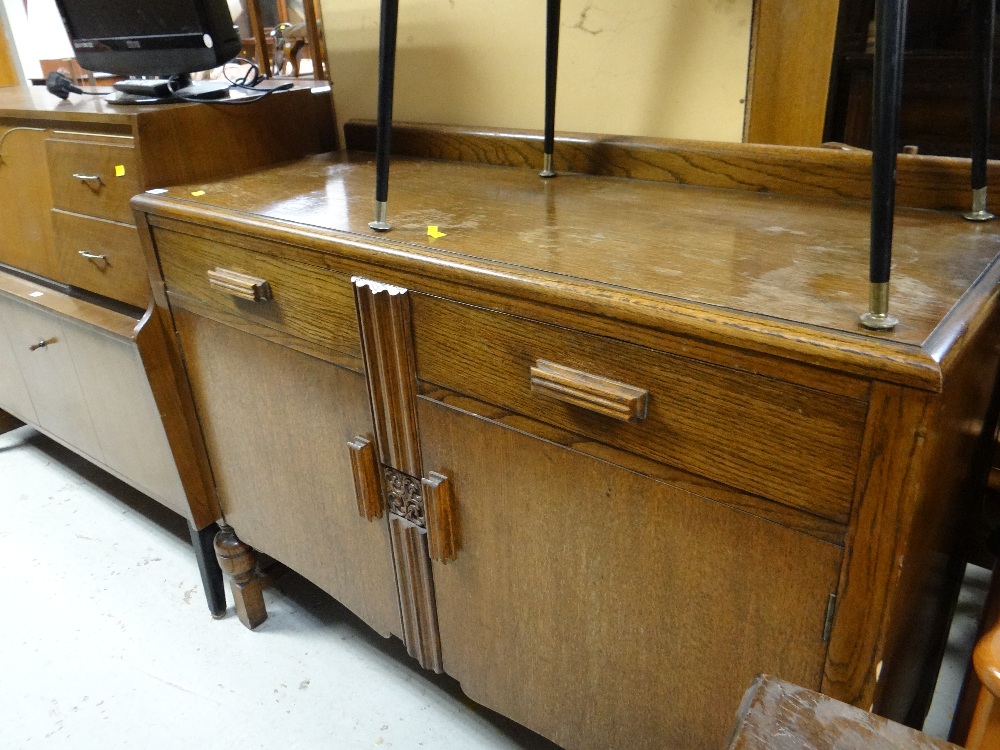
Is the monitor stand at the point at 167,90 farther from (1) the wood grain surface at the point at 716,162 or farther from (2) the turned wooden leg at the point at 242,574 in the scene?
(2) the turned wooden leg at the point at 242,574

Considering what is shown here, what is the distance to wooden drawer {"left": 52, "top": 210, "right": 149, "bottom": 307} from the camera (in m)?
1.24

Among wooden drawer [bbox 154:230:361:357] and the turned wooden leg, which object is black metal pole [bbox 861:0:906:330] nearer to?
wooden drawer [bbox 154:230:361:357]

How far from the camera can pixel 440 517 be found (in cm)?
89

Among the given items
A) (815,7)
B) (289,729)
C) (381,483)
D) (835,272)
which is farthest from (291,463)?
(815,7)

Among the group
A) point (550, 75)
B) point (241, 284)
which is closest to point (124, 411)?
point (241, 284)

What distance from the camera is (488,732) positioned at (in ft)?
3.98

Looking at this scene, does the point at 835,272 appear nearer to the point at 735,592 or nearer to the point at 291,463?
the point at 735,592

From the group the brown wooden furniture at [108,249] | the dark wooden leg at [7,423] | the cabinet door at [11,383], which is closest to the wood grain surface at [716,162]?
the brown wooden furniture at [108,249]

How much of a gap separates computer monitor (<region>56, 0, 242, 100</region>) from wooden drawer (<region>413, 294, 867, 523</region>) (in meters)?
0.75

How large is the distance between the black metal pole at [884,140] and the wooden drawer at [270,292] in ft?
1.83

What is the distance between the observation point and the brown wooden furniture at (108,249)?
1180mm

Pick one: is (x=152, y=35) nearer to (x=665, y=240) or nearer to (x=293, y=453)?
(x=293, y=453)

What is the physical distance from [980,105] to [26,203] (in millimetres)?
1593

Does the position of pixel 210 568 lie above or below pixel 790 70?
below
